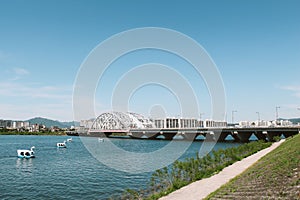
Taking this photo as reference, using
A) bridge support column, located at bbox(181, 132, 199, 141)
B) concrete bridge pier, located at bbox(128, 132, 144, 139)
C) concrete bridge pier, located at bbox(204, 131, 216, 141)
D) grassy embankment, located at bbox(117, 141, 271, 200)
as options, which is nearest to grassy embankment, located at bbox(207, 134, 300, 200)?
grassy embankment, located at bbox(117, 141, 271, 200)

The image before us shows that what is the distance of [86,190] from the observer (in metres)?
24.8

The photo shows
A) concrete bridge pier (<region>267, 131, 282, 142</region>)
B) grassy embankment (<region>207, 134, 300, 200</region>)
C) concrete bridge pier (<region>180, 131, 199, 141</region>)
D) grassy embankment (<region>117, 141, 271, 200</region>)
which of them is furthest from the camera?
concrete bridge pier (<region>180, 131, 199, 141</region>)

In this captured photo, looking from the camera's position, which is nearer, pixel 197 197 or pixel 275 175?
pixel 275 175

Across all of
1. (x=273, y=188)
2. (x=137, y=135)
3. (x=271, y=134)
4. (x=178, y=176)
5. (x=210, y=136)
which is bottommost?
(x=137, y=135)

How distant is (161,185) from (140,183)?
4.63 m

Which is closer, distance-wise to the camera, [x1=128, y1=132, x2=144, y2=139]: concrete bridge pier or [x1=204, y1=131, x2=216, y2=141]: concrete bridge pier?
[x1=204, y1=131, x2=216, y2=141]: concrete bridge pier

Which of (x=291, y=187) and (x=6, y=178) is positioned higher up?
(x=291, y=187)

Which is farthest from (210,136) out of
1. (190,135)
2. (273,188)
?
(273,188)

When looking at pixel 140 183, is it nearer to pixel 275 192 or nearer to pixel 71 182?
pixel 71 182

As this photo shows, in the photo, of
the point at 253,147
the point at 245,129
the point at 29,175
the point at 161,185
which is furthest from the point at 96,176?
the point at 245,129

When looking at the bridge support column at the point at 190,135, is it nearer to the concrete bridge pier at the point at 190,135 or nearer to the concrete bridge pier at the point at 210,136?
the concrete bridge pier at the point at 190,135

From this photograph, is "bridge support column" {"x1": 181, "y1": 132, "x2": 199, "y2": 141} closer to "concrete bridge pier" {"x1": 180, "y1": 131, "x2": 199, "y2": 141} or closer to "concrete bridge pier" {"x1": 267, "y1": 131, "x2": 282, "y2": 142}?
"concrete bridge pier" {"x1": 180, "y1": 131, "x2": 199, "y2": 141}

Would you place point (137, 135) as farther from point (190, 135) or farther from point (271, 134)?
point (271, 134)

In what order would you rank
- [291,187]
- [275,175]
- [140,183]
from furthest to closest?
[140,183] < [275,175] < [291,187]
